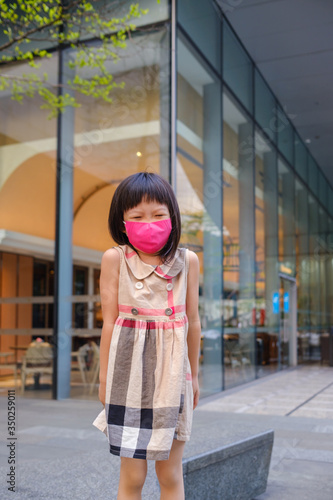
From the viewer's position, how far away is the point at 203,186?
376 inches

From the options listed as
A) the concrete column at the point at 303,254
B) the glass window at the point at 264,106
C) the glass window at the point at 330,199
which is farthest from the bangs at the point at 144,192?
the glass window at the point at 330,199

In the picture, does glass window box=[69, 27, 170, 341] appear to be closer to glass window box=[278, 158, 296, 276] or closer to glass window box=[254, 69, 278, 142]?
glass window box=[254, 69, 278, 142]

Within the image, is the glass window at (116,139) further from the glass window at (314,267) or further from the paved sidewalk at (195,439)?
the glass window at (314,267)

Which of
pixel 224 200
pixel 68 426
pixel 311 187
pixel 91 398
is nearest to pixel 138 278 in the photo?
pixel 68 426

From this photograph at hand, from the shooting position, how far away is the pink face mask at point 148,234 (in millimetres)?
1943

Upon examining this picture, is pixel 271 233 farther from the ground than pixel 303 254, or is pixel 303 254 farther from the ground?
pixel 271 233

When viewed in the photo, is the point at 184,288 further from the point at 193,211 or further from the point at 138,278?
the point at 193,211

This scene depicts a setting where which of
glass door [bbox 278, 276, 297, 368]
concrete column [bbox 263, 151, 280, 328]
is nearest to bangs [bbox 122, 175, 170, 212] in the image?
concrete column [bbox 263, 151, 280, 328]

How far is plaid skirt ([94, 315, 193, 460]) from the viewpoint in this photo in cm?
183

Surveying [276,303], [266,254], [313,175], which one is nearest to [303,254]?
[313,175]

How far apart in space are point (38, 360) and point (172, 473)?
278 inches

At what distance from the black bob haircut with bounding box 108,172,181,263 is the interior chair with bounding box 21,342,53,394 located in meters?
6.79

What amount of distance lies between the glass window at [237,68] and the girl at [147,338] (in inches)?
362

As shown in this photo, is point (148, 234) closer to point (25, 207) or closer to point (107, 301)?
point (107, 301)
